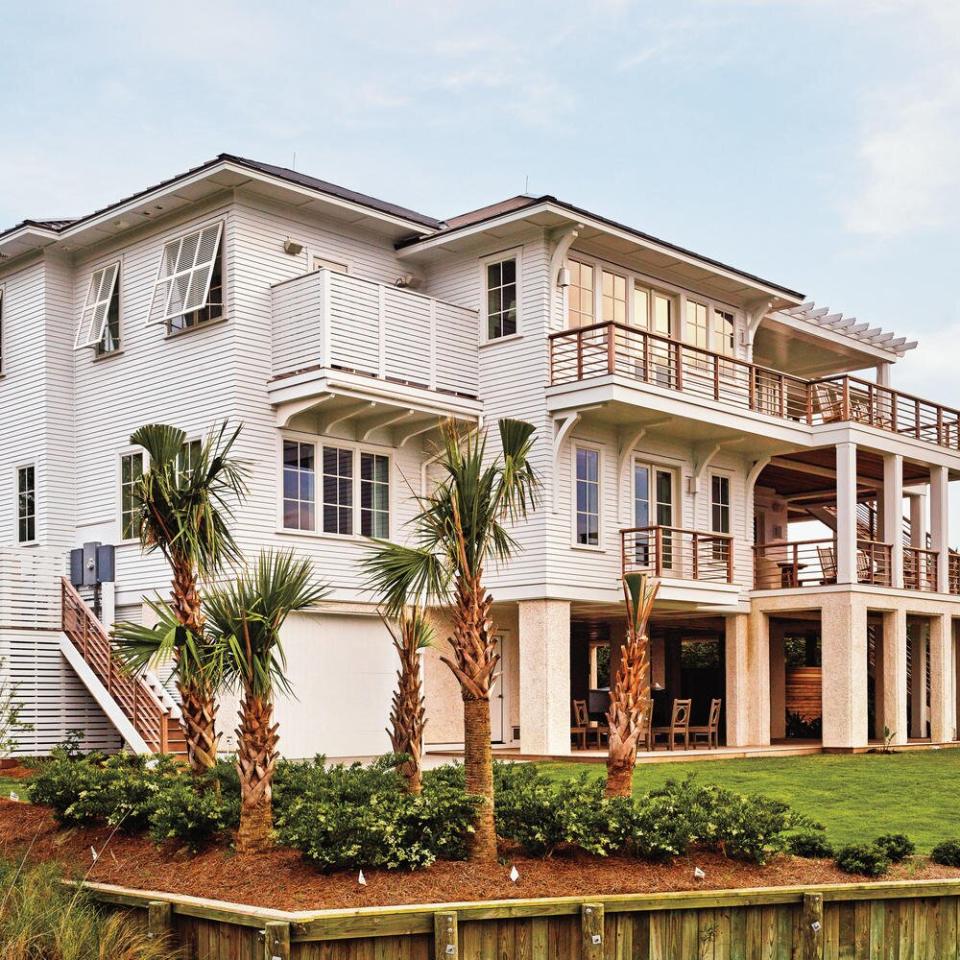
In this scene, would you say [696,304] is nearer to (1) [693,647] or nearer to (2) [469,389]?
(2) [469,389]

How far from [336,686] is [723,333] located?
11.3 m

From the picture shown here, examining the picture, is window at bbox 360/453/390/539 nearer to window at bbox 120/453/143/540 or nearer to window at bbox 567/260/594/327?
window at bbox 120/453/143/540

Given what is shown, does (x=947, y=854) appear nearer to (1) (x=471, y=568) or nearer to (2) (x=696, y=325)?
(1) (x=471, y=568)

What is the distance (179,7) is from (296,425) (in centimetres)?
712

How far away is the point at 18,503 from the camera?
25984mm

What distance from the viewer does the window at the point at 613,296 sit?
25.7 m

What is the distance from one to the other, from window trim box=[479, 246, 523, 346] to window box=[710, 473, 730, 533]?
5.89 meters

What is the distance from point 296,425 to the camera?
23.1m

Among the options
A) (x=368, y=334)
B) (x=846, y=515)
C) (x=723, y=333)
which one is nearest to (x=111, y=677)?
(x=368, y=334)

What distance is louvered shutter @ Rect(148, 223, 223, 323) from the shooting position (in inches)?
904

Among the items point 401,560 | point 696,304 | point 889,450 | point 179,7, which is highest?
point 179,7

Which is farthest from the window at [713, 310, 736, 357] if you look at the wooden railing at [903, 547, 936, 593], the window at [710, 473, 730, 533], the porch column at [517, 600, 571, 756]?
the porch column at [517, 600, 571, 756]

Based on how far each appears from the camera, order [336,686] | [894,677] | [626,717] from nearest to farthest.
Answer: [626,717] < [336,686] < [894,677]

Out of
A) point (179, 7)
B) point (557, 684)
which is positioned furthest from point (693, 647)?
point (179, 7)
